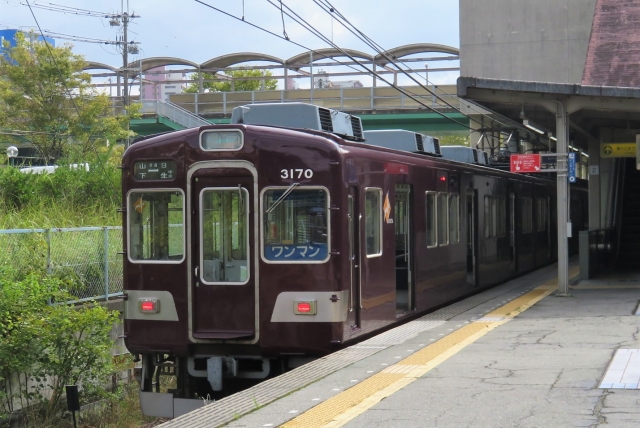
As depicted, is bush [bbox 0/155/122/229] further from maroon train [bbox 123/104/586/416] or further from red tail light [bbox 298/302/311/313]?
red tail light [bbox 298/302/311/313]

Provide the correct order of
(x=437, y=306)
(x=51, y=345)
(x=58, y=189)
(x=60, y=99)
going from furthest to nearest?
(x=60, y=99), (x=58, y=189), (x=437, y=306), (x=51, y=345)

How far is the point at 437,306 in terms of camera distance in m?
13.5

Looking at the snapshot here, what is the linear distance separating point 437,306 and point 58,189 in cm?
966

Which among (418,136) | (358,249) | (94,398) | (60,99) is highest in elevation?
(60,99)

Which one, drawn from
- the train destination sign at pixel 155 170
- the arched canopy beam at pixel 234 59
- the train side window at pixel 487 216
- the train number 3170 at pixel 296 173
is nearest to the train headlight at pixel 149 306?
the train destination sign at pixel 155 170

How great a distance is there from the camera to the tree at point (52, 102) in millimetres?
30531

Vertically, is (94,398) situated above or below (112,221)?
Result: below

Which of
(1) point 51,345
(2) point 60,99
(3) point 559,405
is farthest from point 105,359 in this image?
(2) point 60,99

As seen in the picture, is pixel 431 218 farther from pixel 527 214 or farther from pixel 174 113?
pixel 174 113

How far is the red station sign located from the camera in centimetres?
1484

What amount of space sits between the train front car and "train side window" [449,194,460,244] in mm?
5041

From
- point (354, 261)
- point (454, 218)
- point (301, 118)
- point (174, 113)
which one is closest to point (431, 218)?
Result: point (454, 218)

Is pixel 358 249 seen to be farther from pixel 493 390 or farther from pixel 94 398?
pixel 94 398

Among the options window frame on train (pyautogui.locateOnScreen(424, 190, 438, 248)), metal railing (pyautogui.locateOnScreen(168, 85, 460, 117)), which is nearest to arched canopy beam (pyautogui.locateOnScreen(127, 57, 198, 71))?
metal railing (pyautogui.locateOnScreen(168, 85, 460, 117))
